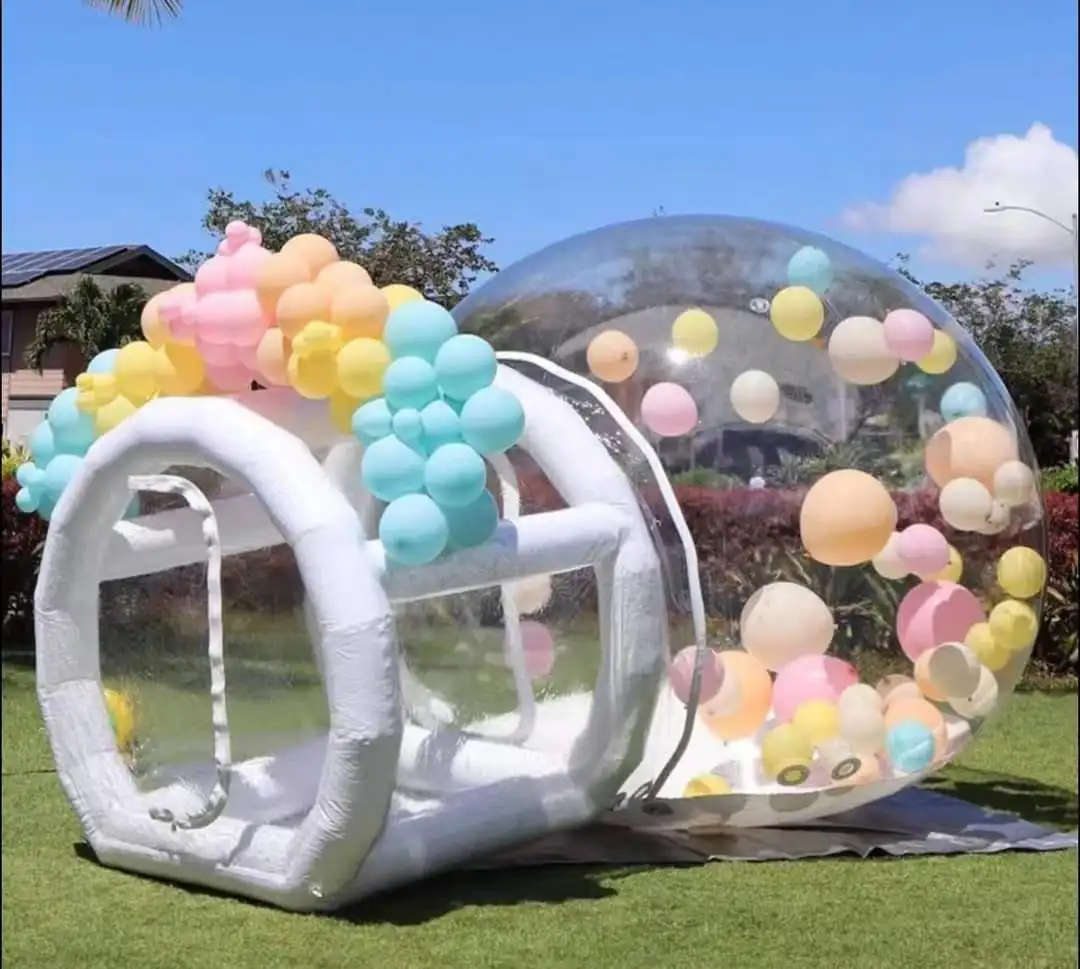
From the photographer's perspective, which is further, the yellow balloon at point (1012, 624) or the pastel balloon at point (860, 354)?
the yellow balloon at point (1012, 624)

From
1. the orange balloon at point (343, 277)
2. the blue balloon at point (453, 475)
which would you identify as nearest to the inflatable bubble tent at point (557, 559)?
the orange balloon at point (343, 277)

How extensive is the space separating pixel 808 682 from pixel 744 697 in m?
0.21

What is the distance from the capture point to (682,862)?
499 cm

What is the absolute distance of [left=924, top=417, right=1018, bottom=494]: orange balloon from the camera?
508cm

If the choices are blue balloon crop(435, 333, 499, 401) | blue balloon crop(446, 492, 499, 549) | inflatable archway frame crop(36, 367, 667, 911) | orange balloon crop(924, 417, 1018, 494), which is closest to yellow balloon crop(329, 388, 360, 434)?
inflatable archway frame crop(36, 367, 667, 911)

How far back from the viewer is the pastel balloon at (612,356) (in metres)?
5.11

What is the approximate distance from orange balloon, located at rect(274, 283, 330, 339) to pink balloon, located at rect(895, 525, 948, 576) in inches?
80.3

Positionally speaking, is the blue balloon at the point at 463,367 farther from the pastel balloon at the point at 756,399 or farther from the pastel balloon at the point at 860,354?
the pastel balloon at the point at 860,354

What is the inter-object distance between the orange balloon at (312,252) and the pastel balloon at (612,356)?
1.05 metres

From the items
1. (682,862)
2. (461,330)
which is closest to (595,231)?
(461,330)

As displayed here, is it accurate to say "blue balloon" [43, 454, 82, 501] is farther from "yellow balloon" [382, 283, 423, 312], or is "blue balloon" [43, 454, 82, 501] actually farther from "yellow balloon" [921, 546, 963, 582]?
"yellow balloon" [921, 546, 963, 582]

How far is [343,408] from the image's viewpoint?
4.47 m

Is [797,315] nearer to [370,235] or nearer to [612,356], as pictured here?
[612,356]

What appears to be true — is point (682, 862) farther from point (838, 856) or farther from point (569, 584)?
point (569, 584)
